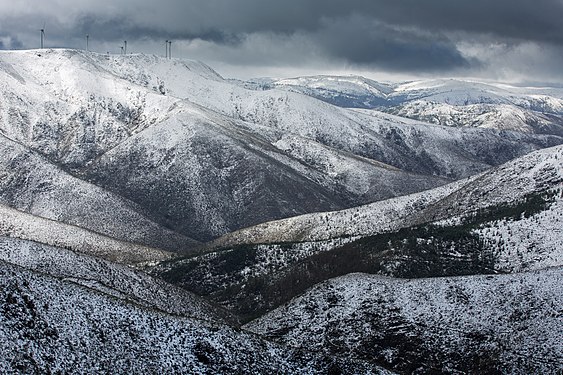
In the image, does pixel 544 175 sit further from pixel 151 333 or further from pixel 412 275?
pixel 151 333

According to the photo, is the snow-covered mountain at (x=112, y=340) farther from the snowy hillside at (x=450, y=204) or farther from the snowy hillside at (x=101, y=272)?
the snowy hillside at (x=450, y=204)

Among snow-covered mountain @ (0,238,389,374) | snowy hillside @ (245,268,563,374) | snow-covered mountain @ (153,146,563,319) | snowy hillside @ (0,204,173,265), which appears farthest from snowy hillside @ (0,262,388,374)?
snowy hillside @ (0,204,173,265)

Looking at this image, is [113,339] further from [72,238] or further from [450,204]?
[72,238]

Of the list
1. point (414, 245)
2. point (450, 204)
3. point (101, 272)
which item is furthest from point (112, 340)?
point (450, 204)

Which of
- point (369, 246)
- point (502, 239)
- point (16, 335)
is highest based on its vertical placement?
point (16, 335)

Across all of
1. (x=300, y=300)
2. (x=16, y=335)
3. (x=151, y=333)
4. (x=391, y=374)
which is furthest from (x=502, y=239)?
(x=16, y=335)

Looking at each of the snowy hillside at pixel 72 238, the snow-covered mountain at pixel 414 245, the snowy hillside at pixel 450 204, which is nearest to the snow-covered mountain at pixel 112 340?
the snow-covered mountain at pixel 414 245

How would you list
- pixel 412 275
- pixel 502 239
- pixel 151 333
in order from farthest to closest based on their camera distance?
1. pixel 502 239
2. pixel 412 275
3. pixel 151 333

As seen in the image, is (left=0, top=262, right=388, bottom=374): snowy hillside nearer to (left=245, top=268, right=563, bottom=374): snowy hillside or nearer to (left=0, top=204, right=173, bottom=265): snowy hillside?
(left=245, top=268, right=563, bottom=374): snowy hillside

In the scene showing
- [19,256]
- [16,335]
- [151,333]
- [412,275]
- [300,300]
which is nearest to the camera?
[16,335]
